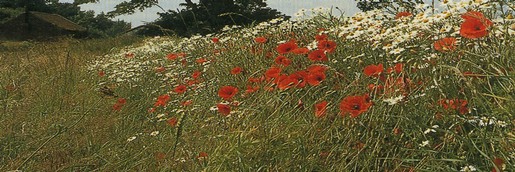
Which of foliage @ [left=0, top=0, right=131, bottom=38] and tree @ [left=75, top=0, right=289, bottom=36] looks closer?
tree @ [left=75, top=0, right=289, bottom=36]

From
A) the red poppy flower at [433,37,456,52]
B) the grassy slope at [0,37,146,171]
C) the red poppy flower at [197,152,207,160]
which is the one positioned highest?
the red poppy flower at [433,37,456,52]

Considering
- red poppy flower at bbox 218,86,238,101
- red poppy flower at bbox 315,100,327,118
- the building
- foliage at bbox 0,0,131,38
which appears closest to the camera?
red poppy flower at bbox 315,100,327,118

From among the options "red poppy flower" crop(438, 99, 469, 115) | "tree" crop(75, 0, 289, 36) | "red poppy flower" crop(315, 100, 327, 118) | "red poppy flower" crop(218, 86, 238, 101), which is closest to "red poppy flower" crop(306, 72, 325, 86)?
"red poppy flower" crop(315, 100, 327, 118)

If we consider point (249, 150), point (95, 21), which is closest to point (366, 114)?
point (249, 150)

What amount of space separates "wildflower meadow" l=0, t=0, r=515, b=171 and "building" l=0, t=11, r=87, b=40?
18.6 meters

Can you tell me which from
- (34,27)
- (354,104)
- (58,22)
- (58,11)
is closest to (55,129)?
(354,104)

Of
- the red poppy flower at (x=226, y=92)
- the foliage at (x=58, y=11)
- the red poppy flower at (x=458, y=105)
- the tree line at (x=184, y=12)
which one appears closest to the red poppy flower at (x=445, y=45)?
the red poppy flower at (x=458, y=105)

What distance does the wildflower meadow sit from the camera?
1.95 meters

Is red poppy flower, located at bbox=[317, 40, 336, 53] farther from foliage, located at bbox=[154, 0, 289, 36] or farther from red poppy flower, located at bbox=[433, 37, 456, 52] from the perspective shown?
foliage, located at bbox=[154, 0, 289, 36]

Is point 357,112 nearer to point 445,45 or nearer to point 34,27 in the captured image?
point 445,45

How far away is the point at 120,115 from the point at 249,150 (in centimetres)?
177

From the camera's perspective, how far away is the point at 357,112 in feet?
6.64

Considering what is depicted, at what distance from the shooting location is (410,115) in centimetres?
213

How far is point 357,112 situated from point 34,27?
21.6 meters
